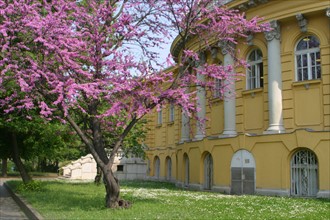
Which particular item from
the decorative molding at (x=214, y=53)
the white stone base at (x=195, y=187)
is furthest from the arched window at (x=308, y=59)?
the white stone base at (x=195, y=187)

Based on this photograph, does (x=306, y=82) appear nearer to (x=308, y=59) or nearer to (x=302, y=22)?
(x=308, y=59)

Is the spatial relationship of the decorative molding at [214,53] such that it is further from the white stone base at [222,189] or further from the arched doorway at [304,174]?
the arched doorway at [304,174]

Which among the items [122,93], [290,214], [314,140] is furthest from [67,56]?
[314,140]

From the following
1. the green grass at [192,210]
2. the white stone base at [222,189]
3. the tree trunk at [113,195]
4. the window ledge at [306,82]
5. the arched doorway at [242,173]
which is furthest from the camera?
the white stone base at [222,189]

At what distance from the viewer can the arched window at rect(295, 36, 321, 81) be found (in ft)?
61.5

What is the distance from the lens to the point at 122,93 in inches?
491

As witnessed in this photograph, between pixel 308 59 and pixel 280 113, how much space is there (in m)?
2.57

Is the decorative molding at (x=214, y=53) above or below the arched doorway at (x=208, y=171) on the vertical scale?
above

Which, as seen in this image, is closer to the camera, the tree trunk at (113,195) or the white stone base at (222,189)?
the tree trunk at (113,195)

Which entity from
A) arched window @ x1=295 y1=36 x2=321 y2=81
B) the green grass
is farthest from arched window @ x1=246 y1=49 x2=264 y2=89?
the green grass

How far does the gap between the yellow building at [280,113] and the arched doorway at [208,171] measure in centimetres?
16

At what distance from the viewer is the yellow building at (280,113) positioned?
18078 millimetres

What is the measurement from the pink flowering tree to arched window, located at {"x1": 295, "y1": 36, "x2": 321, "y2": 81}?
6137mm

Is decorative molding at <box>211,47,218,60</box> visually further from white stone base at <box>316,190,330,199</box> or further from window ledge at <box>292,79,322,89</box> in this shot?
white stone base at <box>316,190,330,199</box>
